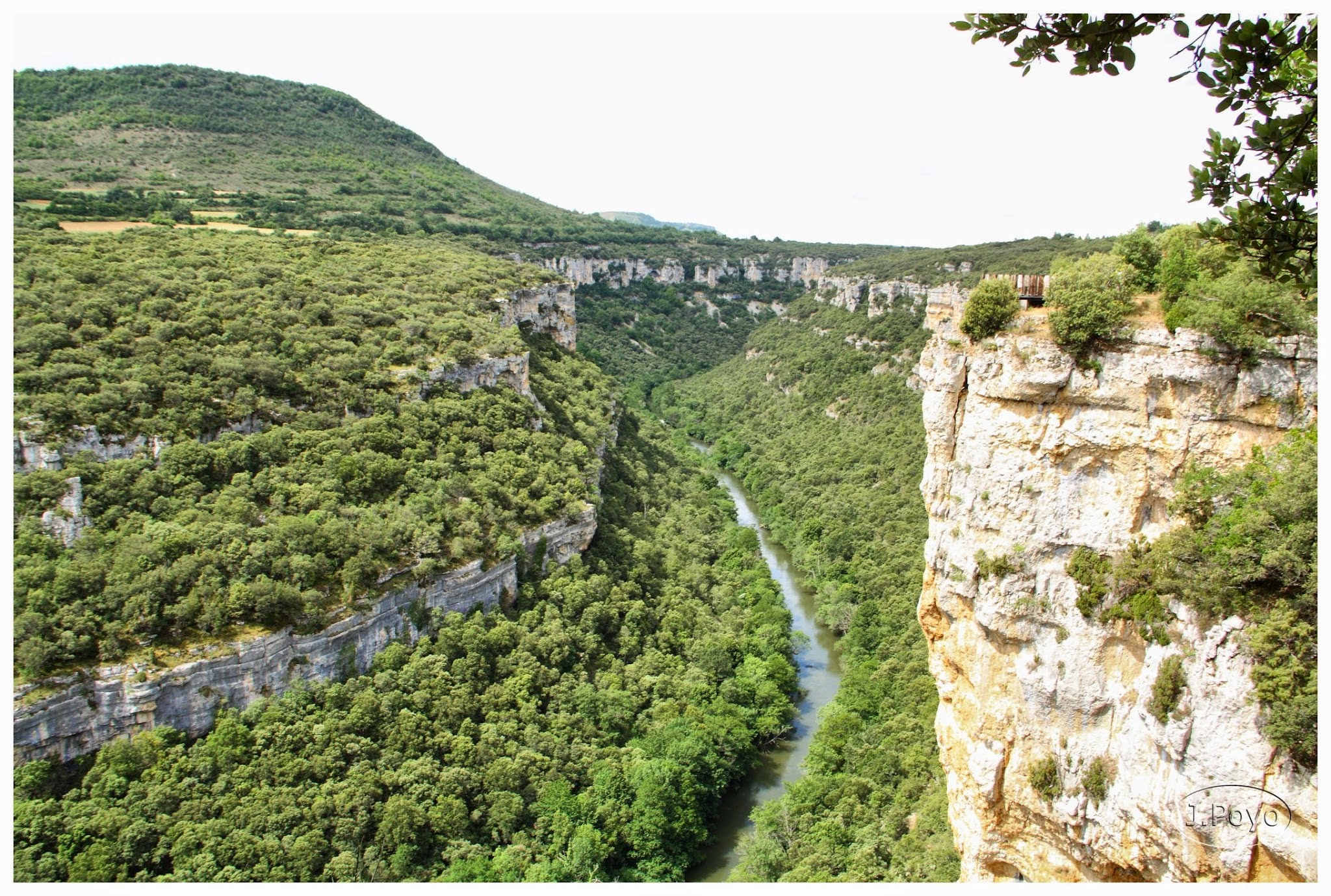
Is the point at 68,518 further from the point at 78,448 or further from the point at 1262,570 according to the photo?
the point at 1262,570

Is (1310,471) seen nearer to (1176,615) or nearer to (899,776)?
(1176,615)

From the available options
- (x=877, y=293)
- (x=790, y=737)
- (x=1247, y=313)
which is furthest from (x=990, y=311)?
(x=877, y=293)

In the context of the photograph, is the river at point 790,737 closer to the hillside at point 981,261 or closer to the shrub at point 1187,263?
the shrub at point 1187,263

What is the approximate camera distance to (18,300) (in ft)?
90.6

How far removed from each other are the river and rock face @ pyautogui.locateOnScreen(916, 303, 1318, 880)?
11.8 metres

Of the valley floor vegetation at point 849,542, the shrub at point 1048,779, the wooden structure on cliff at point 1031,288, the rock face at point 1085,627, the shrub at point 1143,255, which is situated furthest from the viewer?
the valley floor vegetation at point 849,542

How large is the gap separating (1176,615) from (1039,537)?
2295 mm

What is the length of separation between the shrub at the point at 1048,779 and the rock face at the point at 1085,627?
89 millimetres

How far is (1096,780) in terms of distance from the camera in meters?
11.6

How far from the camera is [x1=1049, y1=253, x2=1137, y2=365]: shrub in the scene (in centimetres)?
1130

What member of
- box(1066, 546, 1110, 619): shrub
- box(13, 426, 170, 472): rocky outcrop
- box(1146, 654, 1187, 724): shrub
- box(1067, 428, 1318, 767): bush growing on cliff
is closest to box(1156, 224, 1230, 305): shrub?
box(1067, 428, 1318, 767): bush growing on cliff

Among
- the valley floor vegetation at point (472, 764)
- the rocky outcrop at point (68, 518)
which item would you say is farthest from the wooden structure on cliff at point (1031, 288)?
the rocky outcrop at point (68, 518)

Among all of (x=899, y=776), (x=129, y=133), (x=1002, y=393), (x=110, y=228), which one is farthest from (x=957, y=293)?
(x=129, y=133)

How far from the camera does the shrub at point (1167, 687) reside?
9797 millimetres
